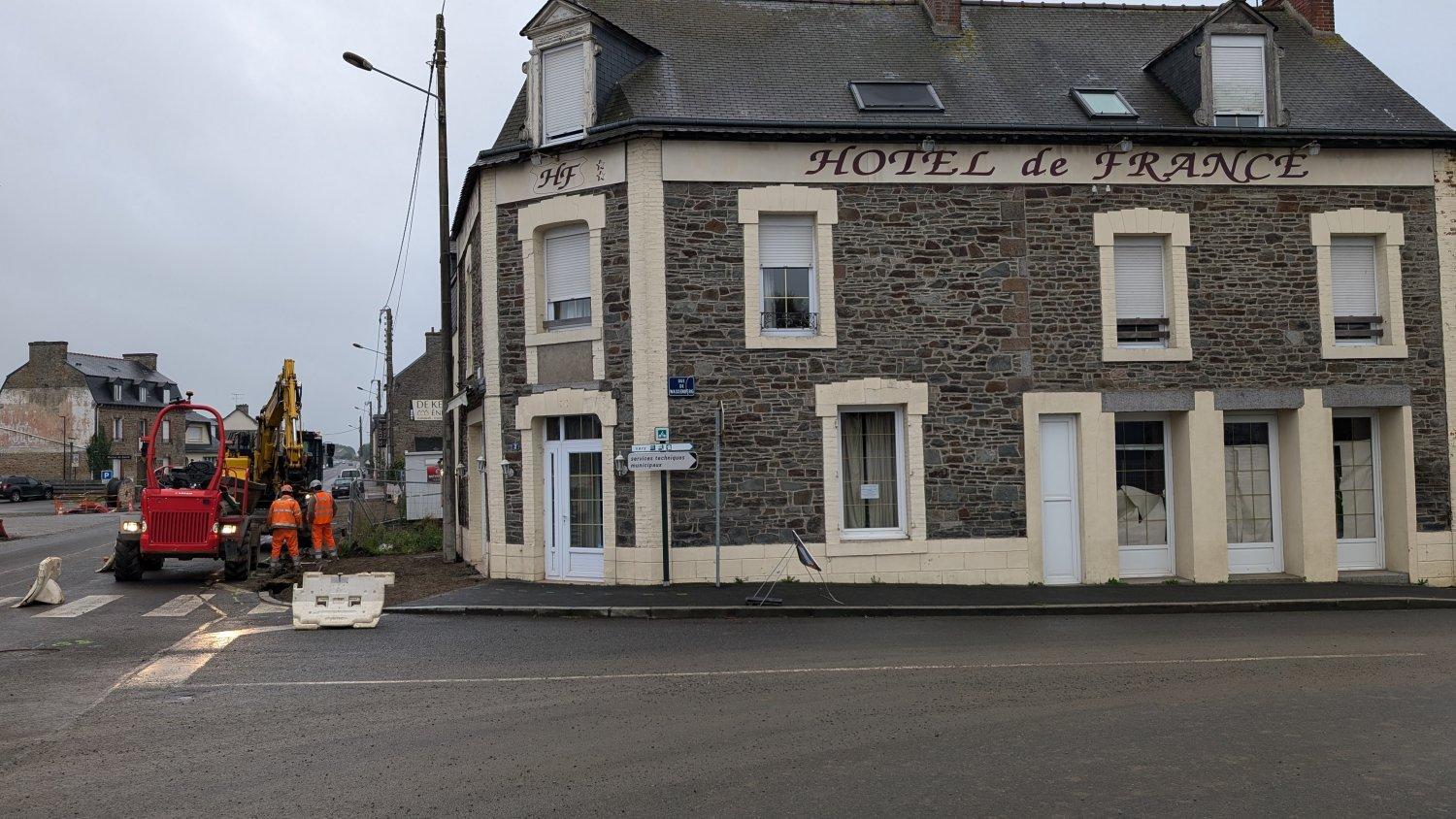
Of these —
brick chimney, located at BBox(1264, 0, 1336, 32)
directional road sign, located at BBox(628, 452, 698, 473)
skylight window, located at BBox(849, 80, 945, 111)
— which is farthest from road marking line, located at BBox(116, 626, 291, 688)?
brick chimney, located at BBox(1264, 0, 1336, 32)

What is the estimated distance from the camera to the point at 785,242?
50.5ft

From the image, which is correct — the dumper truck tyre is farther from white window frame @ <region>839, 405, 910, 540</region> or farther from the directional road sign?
white window frame @ <region>839, 405, 910, 540</region>

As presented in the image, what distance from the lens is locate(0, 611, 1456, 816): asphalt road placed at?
5.71 metres

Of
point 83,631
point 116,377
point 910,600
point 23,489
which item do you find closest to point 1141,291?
point 910,600

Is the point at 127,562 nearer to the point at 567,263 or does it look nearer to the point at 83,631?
the point at 83,631

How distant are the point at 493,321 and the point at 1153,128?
391 inches

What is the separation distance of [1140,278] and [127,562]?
1616 centimetres

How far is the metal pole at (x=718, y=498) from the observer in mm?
14414

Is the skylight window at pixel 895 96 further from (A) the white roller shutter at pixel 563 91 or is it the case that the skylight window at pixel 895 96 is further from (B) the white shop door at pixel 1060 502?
(B) the white shop door at pixel 1060 502

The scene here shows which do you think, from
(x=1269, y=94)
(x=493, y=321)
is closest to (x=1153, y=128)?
(x=1269, y=94)

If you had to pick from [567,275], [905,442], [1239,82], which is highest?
[1239,82]

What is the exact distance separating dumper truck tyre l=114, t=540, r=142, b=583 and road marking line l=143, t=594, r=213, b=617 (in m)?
2.57

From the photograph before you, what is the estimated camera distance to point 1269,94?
1636 centimetres

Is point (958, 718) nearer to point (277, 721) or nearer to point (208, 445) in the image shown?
point (277, 721)
